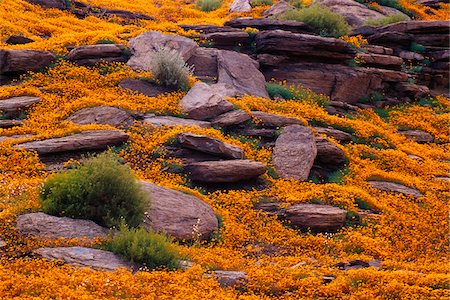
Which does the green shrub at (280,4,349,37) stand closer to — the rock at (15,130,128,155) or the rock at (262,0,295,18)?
the rock at (262,0,295,18)

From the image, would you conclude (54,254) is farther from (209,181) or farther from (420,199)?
(420,199)

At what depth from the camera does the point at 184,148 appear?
45.1 ft

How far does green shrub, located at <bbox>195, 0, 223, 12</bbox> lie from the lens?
33.5 metres

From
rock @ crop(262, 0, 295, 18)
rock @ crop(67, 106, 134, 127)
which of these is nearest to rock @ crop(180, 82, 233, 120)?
rock @ crop(67, 106, 134, 127)

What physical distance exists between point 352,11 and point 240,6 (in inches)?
273

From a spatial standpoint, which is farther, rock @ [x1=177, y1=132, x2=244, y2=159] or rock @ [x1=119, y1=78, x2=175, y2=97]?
rock @ [x1=119, y1=78, x2=175, y2=97]

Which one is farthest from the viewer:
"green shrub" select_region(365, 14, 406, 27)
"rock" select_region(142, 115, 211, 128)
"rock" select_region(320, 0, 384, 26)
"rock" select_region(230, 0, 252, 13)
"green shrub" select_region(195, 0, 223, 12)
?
"green shrub" select_region(195, 0, 223, 12)

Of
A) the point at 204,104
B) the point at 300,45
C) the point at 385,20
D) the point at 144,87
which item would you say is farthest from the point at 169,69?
the point at 385,20

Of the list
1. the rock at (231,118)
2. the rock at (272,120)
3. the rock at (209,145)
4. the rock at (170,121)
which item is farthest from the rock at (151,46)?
the rock at (209,145)

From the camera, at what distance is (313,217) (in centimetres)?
1174

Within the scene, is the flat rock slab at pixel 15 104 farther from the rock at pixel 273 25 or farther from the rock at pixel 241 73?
the rock at pixel 273 25

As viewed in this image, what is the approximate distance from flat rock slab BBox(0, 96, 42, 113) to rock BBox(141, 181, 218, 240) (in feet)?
20.8

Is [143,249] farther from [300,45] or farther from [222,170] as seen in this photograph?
[300,45]

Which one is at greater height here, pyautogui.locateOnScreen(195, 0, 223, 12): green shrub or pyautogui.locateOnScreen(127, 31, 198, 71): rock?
pyautogui.locateOnScreen(195, 0, 223, 12): green shrub
